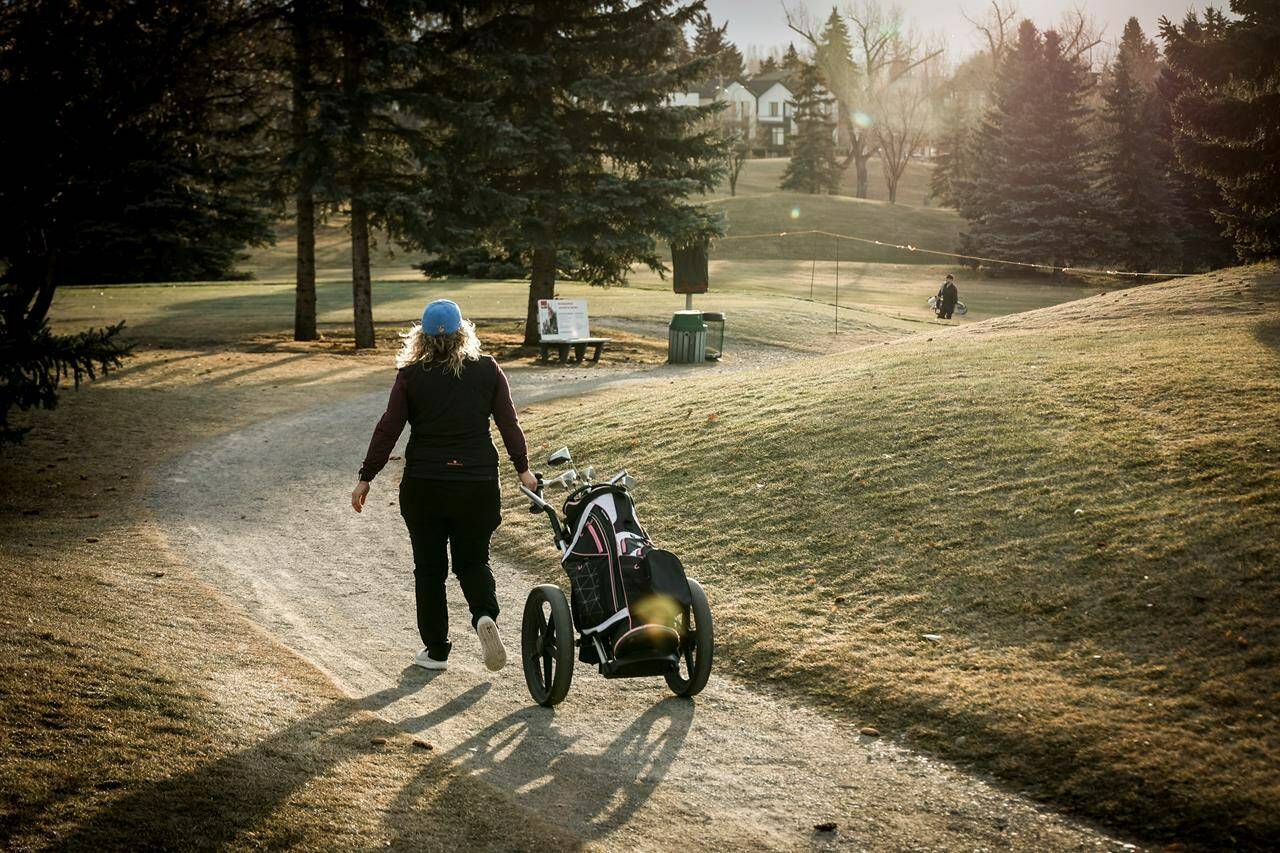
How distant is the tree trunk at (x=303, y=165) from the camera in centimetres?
2467

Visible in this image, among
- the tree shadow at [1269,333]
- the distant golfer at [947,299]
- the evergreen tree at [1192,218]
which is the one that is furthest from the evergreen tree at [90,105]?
the evergreen tree at [1192,218]

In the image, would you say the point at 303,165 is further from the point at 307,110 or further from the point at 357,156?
the point at 307,110

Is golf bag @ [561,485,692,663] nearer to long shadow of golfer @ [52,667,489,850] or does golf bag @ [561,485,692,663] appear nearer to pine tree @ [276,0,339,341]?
long shadow of golfer @ [52,667,489,850]

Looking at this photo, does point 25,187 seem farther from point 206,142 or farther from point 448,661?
point 206,142

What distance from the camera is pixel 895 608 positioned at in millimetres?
7988

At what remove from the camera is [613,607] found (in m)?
6.05

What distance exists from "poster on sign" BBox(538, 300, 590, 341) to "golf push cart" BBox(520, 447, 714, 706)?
19.5m

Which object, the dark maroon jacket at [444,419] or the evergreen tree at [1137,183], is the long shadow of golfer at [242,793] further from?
the evergreen tree at [1137,183]

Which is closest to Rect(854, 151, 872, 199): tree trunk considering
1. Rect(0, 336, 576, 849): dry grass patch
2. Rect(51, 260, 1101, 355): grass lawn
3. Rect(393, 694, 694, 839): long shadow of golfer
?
Rect(51, 260, 1101, 355): grass lawn

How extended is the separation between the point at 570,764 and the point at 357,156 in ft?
72.7

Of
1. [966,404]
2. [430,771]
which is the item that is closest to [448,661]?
[430,771]

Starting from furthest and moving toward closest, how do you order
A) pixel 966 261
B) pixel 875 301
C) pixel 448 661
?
pixel 966 261 → pixel 875 301 → pixel 448 661

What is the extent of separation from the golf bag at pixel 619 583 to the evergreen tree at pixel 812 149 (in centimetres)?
8654

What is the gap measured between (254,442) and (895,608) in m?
10.8
